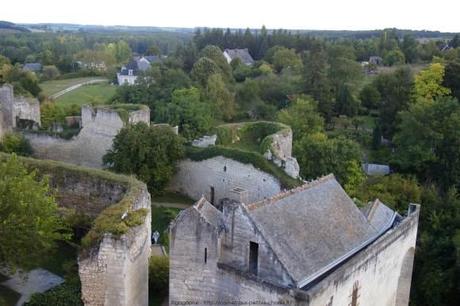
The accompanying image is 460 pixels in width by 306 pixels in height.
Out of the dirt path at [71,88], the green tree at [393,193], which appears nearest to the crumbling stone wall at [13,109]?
the green tree at [393,193]

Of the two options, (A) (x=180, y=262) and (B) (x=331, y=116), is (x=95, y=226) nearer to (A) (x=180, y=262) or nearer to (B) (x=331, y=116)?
(A) (x=180, y=262)

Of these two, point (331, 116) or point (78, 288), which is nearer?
point (78, 288)

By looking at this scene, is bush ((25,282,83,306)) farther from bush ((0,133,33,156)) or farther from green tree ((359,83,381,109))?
green tree ((359,83,381,109))

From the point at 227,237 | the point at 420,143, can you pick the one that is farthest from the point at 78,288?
the point at 420,143

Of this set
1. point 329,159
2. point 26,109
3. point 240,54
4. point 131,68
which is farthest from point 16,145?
point 240,54

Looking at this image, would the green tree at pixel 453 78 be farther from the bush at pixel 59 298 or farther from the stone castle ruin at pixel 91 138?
the bush at pixel 59 298

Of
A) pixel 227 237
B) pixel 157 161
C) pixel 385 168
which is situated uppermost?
pixel 227 237

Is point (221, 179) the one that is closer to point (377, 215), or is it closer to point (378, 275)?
point (377, 215)

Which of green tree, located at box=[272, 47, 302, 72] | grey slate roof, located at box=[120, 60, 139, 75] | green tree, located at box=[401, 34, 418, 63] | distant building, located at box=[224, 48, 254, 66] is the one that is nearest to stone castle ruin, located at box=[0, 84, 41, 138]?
green tree, located at box=[272, 47, 302, 72]
